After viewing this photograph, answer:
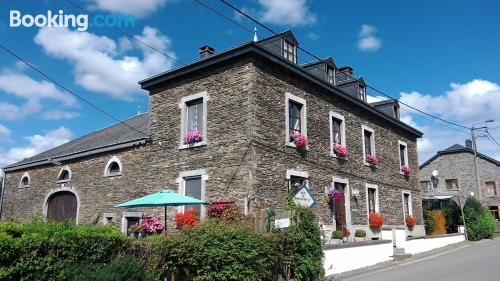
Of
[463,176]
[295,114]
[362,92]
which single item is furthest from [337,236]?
[463,176]

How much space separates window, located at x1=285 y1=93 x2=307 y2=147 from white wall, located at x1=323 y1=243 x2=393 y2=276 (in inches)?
156

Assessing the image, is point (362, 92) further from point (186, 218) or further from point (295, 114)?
point (186, 218)

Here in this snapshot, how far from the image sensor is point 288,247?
9.73 metres

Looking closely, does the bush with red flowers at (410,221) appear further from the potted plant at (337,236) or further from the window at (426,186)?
the window at (426,186)

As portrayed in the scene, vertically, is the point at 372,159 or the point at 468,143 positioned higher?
the point at 468,143

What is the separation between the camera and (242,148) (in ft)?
42.3

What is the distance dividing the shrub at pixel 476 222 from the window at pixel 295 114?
1407 centimetres

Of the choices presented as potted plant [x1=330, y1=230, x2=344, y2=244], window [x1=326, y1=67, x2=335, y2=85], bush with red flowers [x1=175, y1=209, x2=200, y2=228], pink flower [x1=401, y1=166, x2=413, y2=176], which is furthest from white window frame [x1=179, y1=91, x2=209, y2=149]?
pink flower [x1=401, y1=166, x2=413, y2=176]

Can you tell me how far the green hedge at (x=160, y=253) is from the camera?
6.57 metres

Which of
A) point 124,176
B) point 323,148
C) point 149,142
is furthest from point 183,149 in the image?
point 323,148

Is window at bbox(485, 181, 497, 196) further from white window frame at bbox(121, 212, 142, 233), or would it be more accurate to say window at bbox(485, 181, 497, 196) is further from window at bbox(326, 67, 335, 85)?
white window frame at bbox(121, 212, 142, 233)

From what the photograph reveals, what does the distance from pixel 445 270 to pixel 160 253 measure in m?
8.64

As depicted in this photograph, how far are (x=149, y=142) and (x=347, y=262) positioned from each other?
321 inches

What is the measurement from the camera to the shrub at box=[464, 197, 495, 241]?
77.1 ft
